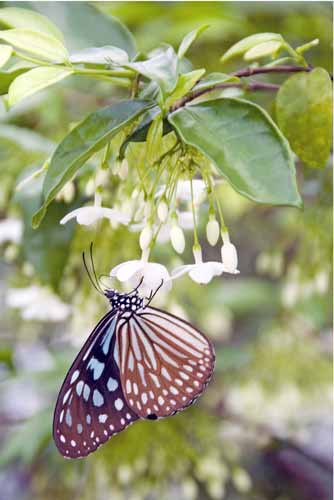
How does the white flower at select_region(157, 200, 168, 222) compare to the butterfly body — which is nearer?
the white flower at select_region(157, 200, 168, 222)

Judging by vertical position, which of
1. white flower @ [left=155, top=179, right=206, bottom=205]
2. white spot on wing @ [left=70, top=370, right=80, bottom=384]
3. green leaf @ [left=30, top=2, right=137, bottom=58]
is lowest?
white spot on wing @ [left=70, top=370, right=80, bottom=384]

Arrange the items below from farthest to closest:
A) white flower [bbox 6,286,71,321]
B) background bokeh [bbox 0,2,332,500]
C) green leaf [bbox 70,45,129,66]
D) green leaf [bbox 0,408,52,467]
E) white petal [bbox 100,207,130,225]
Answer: green leaf [bbox 0,408,52,467] < white flower [bbox 6,286,71,321] < background bokeh [bbox 0,2,332,500] < white petal [bbox 100,207,130,225] < green leaf [bbox 70,45,129,66]

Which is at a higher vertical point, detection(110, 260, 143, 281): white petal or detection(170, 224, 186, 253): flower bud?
detection(170, 224, 186, 253): flower bud

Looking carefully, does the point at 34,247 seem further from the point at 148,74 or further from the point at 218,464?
the point at 218,464

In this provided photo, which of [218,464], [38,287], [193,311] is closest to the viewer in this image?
[38,287]

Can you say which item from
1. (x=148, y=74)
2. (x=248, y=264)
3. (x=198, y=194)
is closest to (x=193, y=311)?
(x=248, y=264)

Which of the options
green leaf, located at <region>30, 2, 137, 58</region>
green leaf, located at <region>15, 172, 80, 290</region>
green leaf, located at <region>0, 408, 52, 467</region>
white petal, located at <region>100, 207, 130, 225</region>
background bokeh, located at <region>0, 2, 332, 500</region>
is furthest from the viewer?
green leaf, located at <region>0, 408, 52, 467</region>

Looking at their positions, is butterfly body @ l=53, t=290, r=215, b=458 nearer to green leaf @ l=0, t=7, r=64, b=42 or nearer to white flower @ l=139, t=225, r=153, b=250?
white flower @ l=139, t=225, r=153, b=250

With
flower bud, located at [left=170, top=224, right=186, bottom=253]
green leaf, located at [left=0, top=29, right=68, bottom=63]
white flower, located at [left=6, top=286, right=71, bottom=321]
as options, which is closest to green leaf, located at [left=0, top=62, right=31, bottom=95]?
green leaf, located at [left=0, top=29, right=68, bottom=63]
